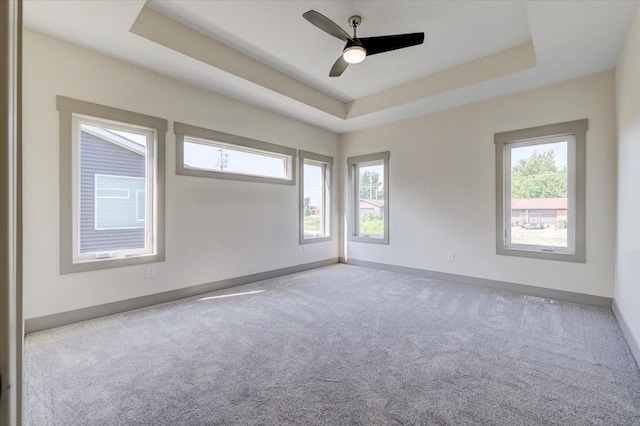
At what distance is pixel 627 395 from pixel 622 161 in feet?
7.32

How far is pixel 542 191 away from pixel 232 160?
427 centimetres

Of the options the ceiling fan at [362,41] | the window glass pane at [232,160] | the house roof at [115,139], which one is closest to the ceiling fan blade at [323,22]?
the ceiling fan at [362,41]

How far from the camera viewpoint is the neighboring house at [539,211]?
3756mm

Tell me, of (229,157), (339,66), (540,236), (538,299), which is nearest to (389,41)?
(339,66)

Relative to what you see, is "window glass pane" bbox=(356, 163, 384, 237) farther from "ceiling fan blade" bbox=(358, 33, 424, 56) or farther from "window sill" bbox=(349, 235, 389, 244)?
"ceiling fan blade" bbox=(358, 33, 424, 56)

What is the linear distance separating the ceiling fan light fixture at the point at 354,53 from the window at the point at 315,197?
99.2 inches

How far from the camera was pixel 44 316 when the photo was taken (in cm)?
279

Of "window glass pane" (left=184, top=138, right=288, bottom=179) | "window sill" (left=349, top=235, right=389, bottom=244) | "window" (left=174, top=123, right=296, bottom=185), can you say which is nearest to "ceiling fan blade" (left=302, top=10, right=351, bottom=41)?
"window" (left=174, top=123, right=296, bottom=185)

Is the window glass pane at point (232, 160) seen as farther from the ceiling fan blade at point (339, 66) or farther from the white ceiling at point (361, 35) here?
the ceiling fan blade at point (339, 66)

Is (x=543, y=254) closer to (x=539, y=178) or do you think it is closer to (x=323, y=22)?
(x=539, y=178)

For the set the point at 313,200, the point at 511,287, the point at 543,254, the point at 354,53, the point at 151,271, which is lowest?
the point at 511,287

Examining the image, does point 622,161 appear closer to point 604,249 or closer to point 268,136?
point 604,249

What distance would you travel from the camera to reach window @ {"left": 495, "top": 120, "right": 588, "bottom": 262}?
3578mm

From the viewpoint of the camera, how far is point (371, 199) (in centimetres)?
577
